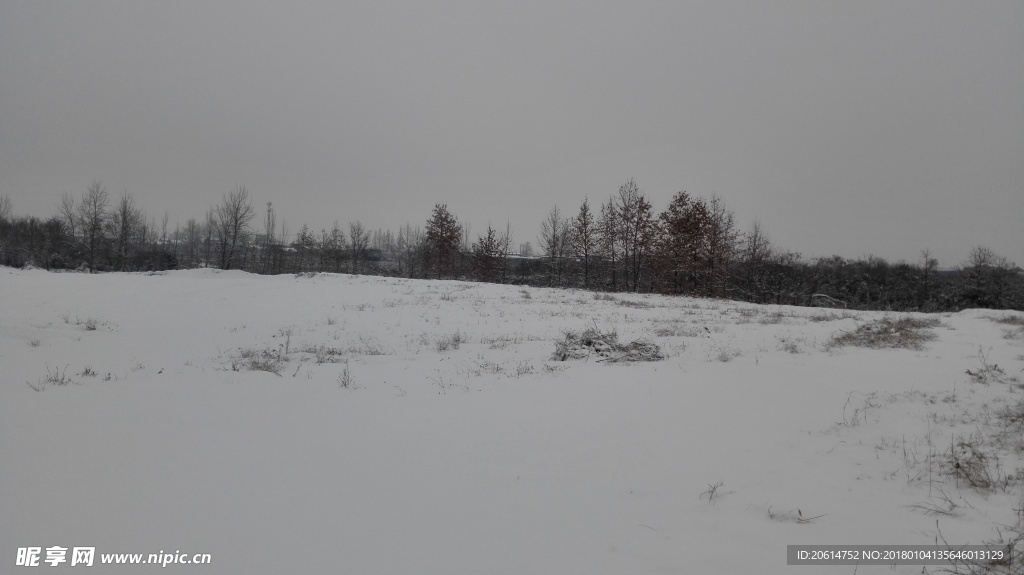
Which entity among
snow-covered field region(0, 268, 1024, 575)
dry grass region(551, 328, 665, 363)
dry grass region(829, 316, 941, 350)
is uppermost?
dry grass region(829, 316, 941, 350)

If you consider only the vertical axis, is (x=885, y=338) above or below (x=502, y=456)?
above

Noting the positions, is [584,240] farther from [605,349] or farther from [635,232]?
[605,349]

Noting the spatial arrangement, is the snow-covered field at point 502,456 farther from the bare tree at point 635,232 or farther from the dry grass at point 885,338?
the bare tree at point 635,232

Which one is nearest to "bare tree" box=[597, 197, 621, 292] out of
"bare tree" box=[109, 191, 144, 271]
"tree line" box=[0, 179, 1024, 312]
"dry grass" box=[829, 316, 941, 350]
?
"tree line" box=[0, 179, 1024, 312]

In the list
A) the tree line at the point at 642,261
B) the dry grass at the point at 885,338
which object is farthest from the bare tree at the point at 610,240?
the dry grass at the point at 885,338

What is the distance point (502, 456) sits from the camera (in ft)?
13.9

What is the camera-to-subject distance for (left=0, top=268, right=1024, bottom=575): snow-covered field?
9.22 feet

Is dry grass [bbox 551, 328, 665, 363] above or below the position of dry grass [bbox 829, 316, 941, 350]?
below

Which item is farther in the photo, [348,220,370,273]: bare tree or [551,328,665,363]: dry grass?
[348,220,370,273]: bare tree

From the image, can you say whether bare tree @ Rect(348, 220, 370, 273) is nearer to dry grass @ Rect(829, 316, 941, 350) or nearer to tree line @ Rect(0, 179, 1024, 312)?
tree line @ Rect(0, 179, 1024, 312)

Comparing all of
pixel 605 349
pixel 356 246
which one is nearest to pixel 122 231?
pixel 356 246

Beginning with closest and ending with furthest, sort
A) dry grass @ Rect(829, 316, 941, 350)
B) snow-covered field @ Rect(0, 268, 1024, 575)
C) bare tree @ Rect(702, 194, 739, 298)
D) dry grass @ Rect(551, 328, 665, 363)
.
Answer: snow-covered field @ Rect(0, 268, 1024, 575), dry grass @ Rect(551, 328, 665, 363), dry grass @ Rect(829, 316, 941, 350), bare tree @ Rect(702, 194, 739, 298)

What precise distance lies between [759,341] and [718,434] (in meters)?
6.69

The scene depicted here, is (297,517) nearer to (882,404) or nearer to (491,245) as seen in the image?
(882,404)
